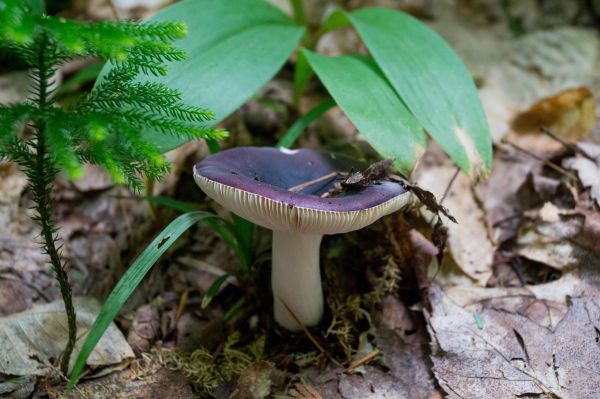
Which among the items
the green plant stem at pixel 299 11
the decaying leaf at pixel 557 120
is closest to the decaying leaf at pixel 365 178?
the green plant stem at pixel 299 11

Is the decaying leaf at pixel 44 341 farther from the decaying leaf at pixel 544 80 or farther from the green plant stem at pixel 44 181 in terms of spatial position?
the decaying leaf at pixel 544 80

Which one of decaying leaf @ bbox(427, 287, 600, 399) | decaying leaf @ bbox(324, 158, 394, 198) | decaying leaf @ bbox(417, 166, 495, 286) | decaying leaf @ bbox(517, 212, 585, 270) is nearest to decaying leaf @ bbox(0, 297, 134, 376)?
decaying leaf @ bbox(324, 158, 394, 198)

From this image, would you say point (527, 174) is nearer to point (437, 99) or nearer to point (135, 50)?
point (437, 99)

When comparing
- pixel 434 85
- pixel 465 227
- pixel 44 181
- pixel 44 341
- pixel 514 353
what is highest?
pixel 44 181

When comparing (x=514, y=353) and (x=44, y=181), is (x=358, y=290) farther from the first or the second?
(x=44, y=181)

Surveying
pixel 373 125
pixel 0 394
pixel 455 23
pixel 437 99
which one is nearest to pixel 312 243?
pixel 373 125

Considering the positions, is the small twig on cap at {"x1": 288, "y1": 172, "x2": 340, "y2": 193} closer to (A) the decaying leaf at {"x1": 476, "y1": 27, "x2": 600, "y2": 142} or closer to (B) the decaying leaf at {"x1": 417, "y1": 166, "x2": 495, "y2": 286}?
(B) the decaying leaf at {"x1": 417, "y1": 166, "x2": 495, "y2": 286}

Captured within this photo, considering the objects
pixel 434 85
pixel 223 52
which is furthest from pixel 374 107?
pixel 223 52
